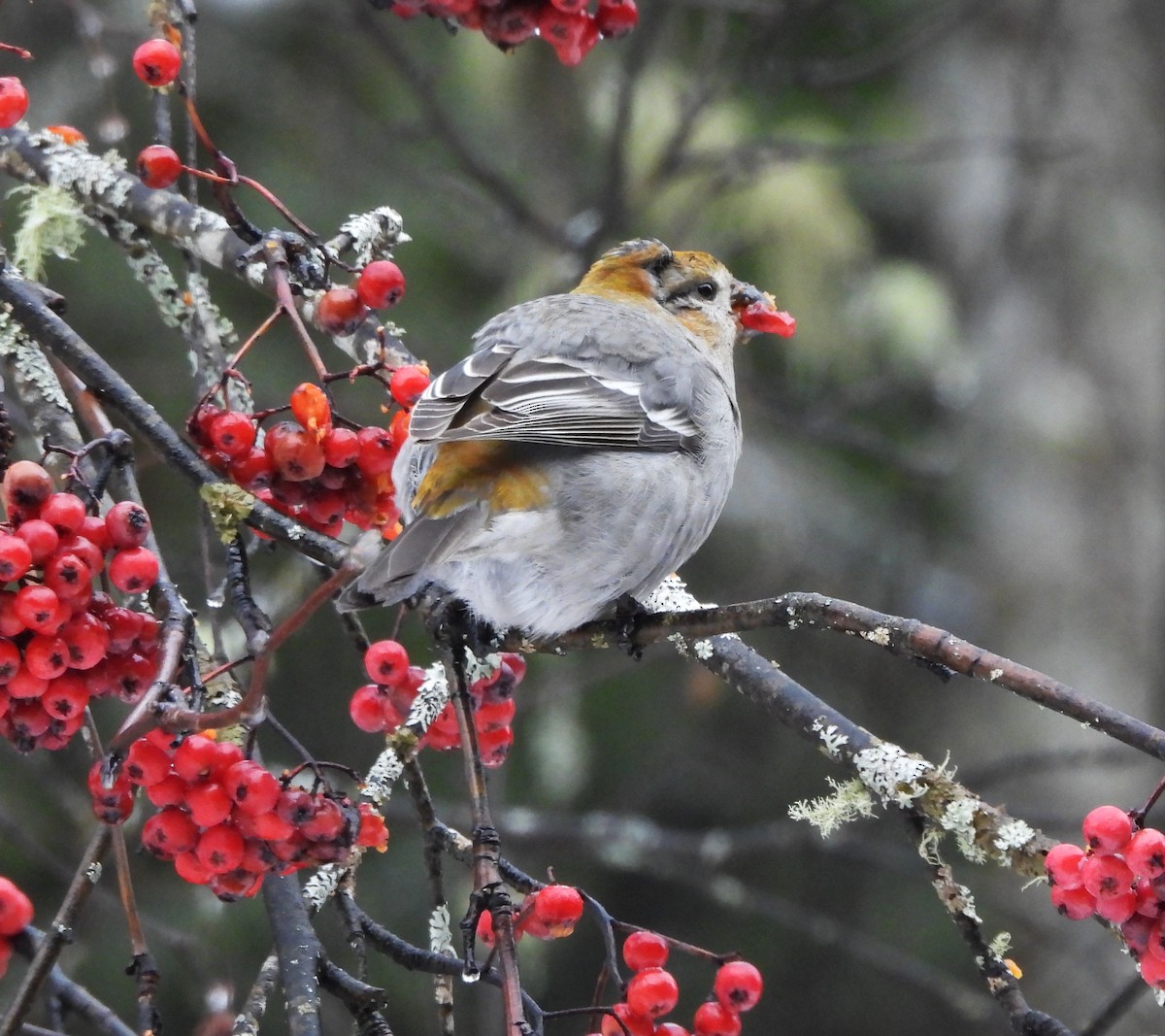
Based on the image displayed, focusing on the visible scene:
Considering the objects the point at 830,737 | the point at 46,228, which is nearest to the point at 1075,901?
the point at 830,737

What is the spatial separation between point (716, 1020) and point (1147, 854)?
0.71 meters

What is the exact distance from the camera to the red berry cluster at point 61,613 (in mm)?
1677

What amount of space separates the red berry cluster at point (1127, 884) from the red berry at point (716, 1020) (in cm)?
58

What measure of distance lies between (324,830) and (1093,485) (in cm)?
518

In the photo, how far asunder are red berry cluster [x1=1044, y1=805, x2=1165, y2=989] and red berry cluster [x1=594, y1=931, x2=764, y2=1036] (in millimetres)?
536

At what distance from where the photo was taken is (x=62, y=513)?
1.72 meters

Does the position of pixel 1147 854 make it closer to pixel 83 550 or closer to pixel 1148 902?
pixel 1148 902

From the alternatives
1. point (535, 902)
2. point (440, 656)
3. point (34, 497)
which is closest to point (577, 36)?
point (440, 656)

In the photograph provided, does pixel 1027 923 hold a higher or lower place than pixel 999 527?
lower

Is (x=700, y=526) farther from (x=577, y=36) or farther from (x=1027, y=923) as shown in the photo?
(x=1027, y=923)

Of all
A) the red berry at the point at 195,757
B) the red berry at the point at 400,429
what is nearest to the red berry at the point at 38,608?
the red berry at the point at 195,757

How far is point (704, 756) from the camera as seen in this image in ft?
20.6

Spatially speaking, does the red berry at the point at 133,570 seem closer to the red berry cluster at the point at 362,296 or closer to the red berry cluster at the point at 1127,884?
the red berry cluster at the point at 362,296

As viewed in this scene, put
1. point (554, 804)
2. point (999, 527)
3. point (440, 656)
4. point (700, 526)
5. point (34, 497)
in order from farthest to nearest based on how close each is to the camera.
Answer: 1. point (999, 527)
2. point (554, 804)
3. point (700, 526)
4. point (440, 656)
5. point (34, 497)
